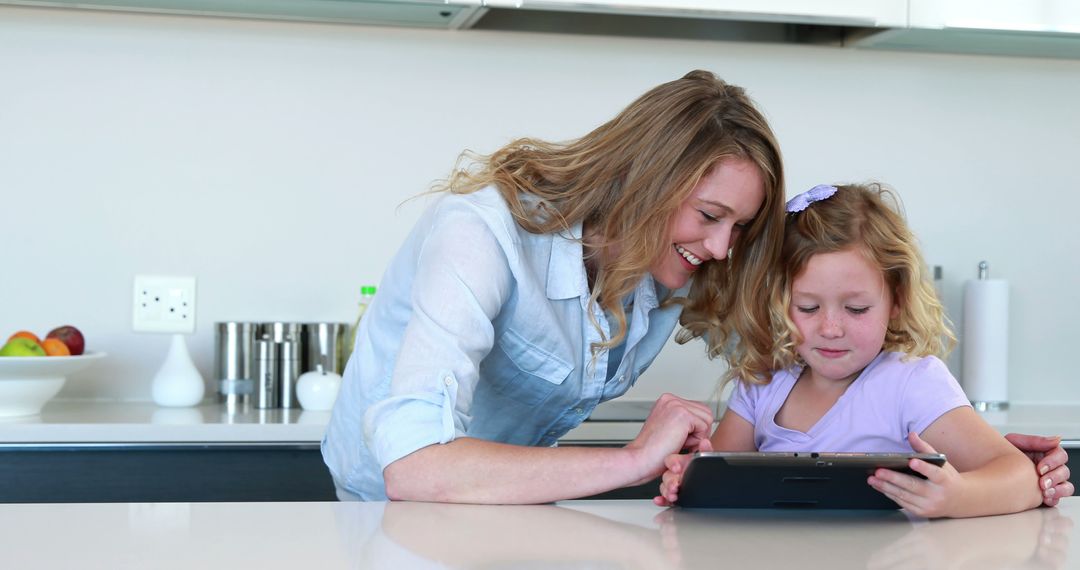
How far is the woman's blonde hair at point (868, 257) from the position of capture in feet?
5.19

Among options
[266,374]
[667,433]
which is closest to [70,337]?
[266,374]

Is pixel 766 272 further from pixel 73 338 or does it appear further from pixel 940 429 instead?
pixel 73 338

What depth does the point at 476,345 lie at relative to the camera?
4.17ft

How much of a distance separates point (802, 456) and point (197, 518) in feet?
1.85

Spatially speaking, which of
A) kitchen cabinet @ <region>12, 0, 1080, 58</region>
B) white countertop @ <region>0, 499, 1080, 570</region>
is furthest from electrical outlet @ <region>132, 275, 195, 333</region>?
white countertop @ <region>0, 499, 1080, 570</region>

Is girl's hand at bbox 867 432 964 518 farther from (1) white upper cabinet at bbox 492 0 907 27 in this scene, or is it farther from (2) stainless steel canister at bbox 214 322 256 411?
(2) stainless steel canister at bbox 214 322 256 411

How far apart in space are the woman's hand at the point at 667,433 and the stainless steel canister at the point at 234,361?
A: 124 centimetres

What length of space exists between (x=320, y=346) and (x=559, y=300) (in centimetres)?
101

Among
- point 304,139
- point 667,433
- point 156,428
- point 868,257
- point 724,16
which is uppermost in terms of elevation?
point 724,16

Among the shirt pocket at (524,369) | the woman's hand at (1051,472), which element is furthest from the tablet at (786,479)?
the shirt pocket at (524,369)

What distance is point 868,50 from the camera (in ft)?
8.64

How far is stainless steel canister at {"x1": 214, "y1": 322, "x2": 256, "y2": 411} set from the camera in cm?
230

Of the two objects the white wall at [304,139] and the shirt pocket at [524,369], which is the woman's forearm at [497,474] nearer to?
the shirt pocket at [524,369]

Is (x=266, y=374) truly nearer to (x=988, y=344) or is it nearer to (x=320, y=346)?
(x=320, y=346)
